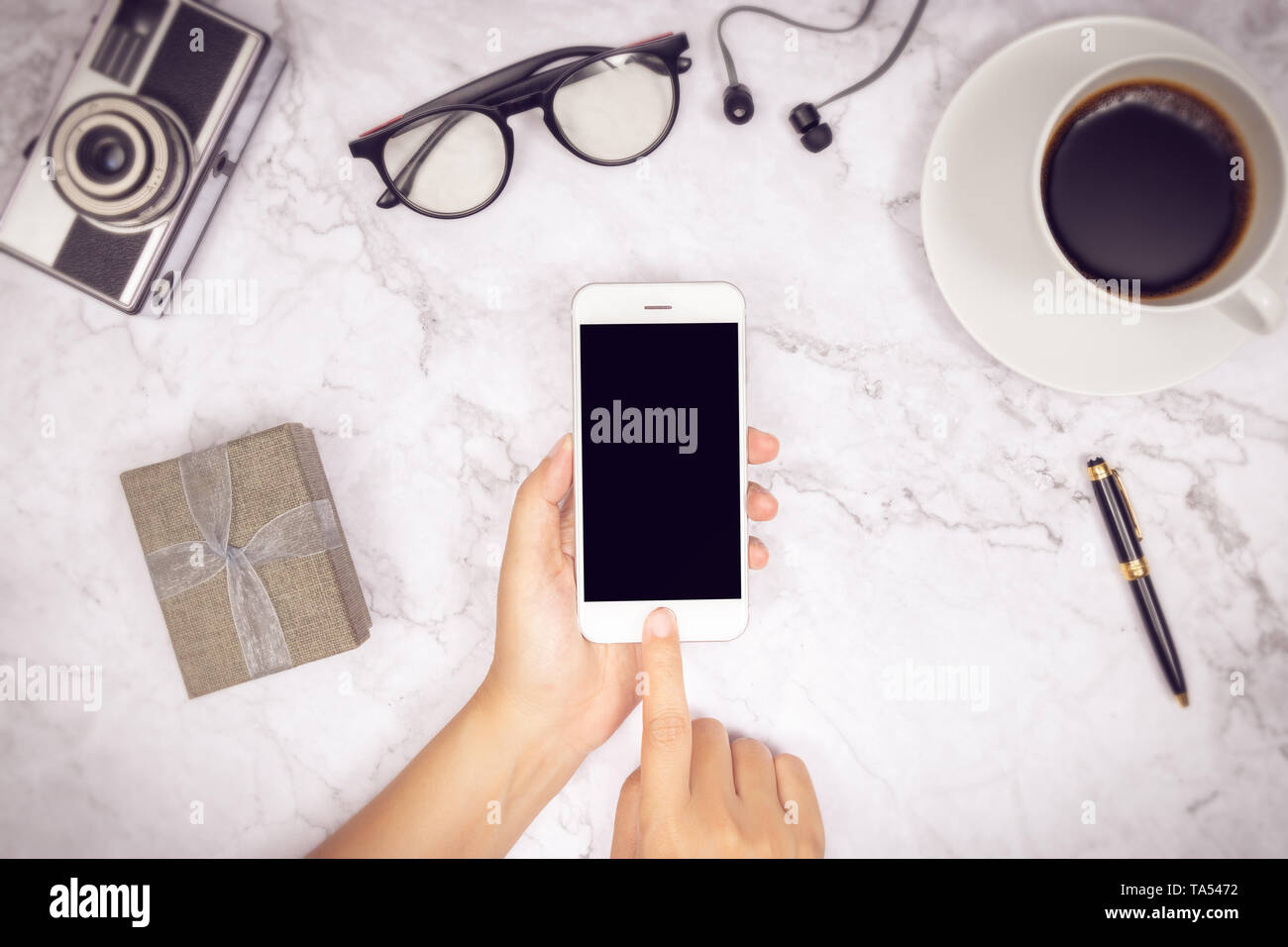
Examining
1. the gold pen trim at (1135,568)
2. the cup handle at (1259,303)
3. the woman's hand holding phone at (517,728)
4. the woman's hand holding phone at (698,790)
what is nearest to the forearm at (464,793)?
the woman's hand holding phone at (517,728)

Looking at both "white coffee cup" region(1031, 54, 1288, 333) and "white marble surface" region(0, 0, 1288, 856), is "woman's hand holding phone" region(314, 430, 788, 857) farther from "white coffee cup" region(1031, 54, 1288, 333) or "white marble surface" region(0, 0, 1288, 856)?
"white coffee cup" region(1031, 54, 1288, 333)

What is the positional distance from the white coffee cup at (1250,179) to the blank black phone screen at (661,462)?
1.01 ft

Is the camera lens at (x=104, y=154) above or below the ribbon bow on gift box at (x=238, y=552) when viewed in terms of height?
above

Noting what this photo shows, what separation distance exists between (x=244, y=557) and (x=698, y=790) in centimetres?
51

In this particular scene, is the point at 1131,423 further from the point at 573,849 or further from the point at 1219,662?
Result: the point at 573,849

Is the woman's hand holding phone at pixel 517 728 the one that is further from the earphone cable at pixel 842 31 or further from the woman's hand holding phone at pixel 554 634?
the earphone cable at pixel 842 31

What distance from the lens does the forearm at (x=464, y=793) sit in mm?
785

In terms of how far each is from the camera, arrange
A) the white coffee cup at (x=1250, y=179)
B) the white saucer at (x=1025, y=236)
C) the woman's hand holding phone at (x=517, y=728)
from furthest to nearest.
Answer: the woman's hand holding phone at (x=517, y=728), the white saucer at (x=1025, y=236), the white coffee cup at (x=1250, y=179)

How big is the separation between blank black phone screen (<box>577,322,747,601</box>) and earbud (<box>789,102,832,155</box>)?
0.70 ft

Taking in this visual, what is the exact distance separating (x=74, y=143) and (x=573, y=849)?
892 millimetres

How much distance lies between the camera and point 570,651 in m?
0.78

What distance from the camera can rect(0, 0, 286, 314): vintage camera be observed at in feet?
2.35
